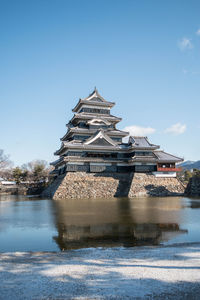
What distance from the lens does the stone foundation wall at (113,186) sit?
29531 millimetres

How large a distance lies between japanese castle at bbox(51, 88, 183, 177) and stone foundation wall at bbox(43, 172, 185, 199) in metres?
0.97

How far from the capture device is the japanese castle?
32406 mm

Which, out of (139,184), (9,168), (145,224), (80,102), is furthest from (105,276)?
(9,168)

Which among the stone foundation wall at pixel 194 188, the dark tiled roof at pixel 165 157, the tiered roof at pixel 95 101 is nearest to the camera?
the stone foundation wall at pixel 194 188

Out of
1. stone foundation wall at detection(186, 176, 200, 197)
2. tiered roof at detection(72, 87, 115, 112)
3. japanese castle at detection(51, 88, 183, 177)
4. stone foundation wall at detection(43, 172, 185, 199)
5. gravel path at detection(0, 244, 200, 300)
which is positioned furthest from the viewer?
tiered roof at detection(72, 87, 115, 112)

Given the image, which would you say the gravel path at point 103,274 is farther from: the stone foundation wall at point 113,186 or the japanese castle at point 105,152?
the japanese castle at point 105,152

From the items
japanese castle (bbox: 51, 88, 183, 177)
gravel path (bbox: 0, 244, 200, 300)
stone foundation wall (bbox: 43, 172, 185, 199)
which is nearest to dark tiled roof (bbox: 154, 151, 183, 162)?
japanese castle (bbox: 51, 88, 183, 177)

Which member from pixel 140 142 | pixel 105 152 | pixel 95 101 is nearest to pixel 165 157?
pixel 140 142

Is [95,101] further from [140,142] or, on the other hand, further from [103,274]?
[103,274]

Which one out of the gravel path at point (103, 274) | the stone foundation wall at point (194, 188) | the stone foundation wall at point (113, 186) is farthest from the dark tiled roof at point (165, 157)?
the gravel path at point (103, 274)

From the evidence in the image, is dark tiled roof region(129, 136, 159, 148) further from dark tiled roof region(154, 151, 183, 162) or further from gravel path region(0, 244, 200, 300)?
gravel path region(0, 244, 200, 300)

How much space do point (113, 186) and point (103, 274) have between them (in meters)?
26.9

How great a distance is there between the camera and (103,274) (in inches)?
193

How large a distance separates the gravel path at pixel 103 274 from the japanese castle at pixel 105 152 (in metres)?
25.5
